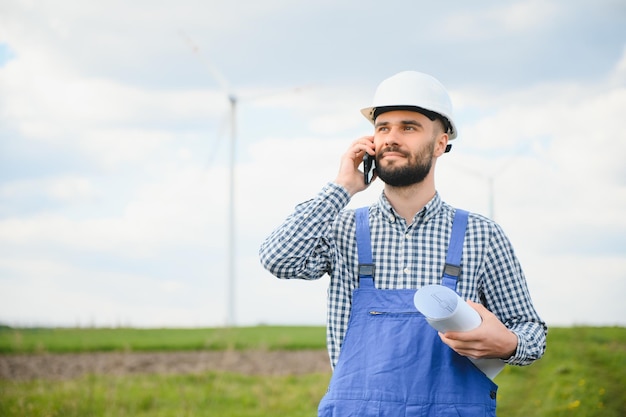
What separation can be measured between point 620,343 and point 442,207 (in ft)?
33.6

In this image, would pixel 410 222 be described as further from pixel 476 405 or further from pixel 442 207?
pixel 476 405

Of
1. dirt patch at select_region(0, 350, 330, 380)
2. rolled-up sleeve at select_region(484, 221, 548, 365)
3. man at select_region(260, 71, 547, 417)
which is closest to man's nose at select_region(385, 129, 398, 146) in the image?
man at select_region(260, 71, 547, 417)

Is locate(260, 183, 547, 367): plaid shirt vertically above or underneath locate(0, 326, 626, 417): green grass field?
above

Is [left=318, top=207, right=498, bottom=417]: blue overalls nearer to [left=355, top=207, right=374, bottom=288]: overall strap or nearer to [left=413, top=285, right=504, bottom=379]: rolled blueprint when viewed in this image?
[left=355, top=207, right=374, bottom=288]: overall strap

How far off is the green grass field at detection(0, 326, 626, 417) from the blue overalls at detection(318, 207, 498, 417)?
16.4ft

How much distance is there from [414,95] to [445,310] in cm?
101

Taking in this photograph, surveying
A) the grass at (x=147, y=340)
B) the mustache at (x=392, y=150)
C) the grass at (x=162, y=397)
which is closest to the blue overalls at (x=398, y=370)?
the mustache at (x=392, y=150)

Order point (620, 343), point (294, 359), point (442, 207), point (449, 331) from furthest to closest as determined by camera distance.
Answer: point (294, 359) < point (620, 343) < point (442, 207) < point (449, 331)

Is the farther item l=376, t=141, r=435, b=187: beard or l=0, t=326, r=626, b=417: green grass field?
l=0, t=326, r=626, b=417: green grass field

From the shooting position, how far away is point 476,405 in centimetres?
332

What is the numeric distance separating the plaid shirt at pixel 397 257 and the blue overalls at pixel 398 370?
0.13 metres

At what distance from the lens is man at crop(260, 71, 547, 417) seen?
129 inches

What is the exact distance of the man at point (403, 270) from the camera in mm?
3283

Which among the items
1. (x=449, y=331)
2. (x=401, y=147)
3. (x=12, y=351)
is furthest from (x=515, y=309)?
(x=12, y=351)
